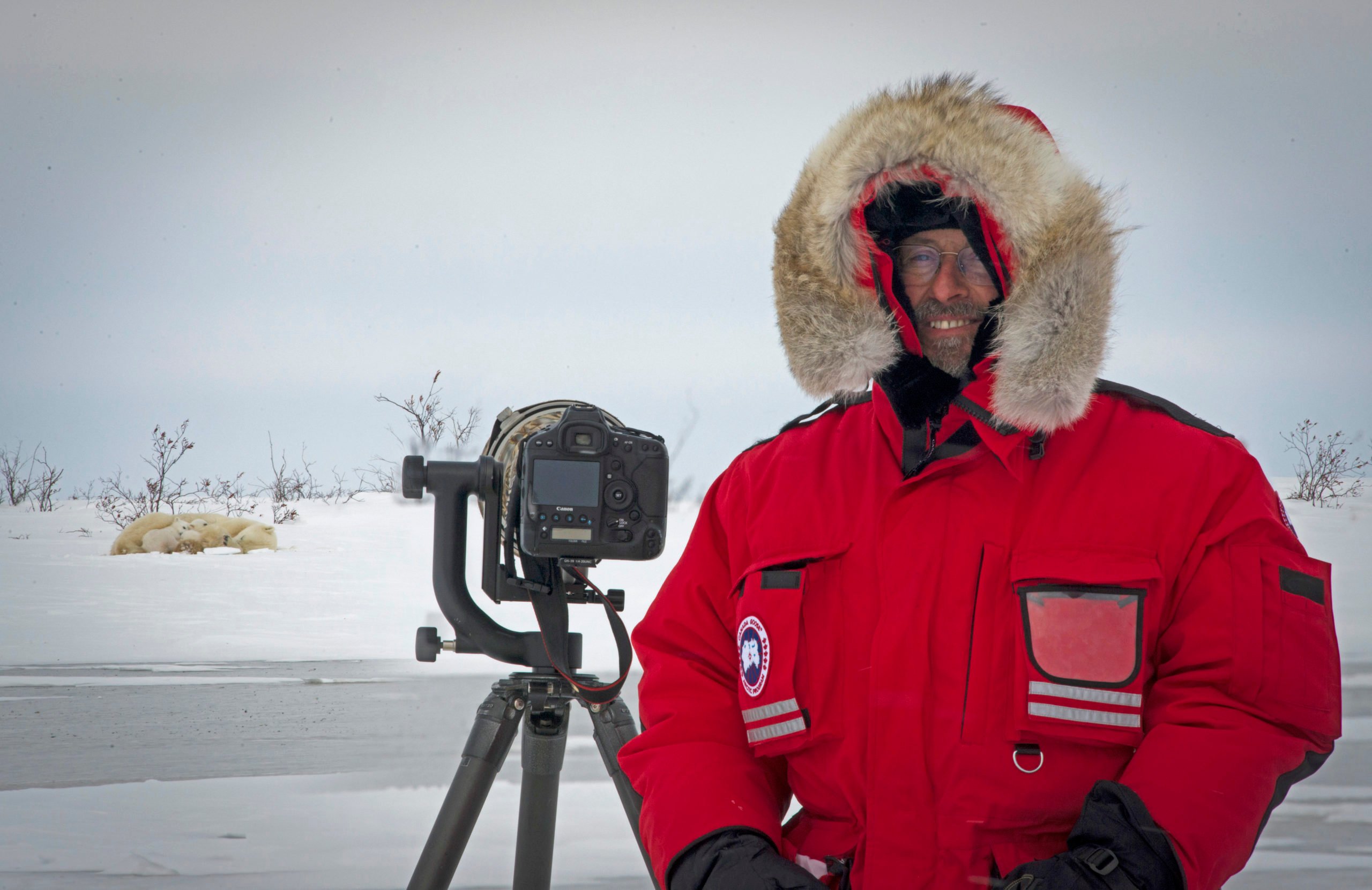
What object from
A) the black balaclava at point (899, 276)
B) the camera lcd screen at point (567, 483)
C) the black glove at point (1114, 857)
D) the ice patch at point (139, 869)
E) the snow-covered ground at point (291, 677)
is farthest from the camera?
the snow-covered ground at point (291, 677)

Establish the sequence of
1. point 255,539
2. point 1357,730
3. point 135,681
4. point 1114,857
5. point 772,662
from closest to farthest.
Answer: point 1114,857
point 772,662
point 1357,730
point 135,681
point 255,539

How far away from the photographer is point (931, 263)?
145 cm

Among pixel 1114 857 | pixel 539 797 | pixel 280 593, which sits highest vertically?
pixel 1114 857

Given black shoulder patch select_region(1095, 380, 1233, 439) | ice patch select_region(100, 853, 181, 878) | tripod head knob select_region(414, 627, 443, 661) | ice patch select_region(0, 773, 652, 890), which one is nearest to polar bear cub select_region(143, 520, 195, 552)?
ice patch select_region(0, 773, 652, 890)

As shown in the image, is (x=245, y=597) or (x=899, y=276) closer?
(x=899, y=276)

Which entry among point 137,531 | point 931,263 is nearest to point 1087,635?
point 931,263

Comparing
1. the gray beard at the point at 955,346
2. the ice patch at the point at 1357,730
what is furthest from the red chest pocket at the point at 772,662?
the ice patch at the point at 1357,730

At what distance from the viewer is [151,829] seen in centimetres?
278

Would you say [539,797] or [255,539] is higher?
[539,797]

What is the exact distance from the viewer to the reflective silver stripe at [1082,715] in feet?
3.73

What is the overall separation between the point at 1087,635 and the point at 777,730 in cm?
38

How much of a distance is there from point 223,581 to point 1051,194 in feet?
19.8

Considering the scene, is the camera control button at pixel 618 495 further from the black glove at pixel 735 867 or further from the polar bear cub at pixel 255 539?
the polar bear cub at pixel 255 539

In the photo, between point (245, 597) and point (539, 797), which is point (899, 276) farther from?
point (245, 597)
